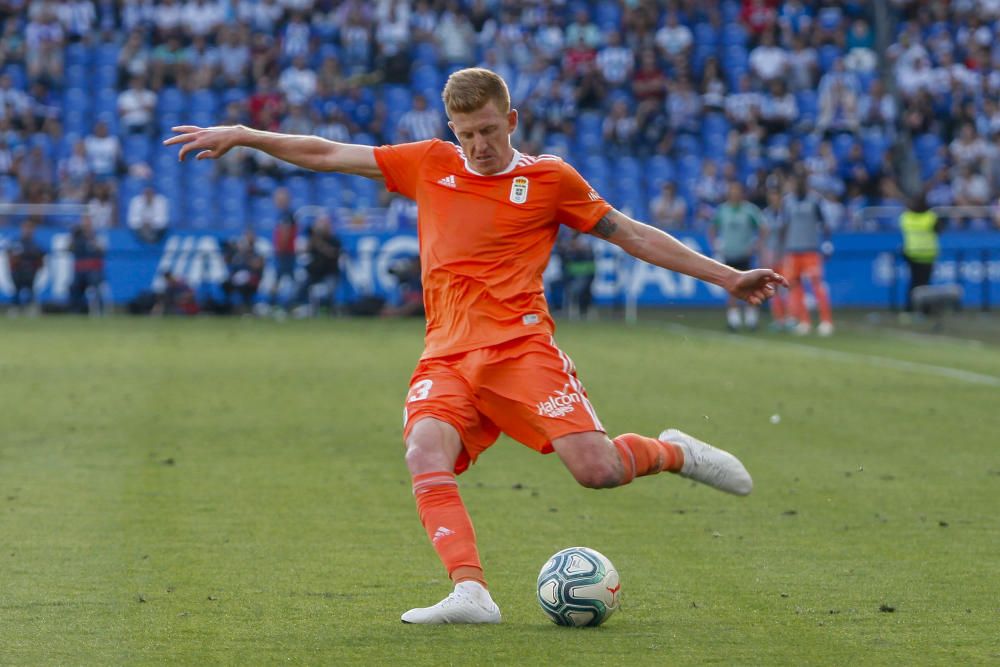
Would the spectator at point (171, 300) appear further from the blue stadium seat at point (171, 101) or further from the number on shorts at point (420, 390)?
the number on shorts at point (420, 390)

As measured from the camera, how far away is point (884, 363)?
19328 millimetres

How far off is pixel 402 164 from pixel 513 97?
2470 cm

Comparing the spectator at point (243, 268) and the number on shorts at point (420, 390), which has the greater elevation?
the number on shorts at point (420, 390)

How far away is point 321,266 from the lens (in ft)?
93.8

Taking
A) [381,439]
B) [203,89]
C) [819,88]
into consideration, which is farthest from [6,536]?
[819,88]

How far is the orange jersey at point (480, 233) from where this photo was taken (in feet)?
21.0

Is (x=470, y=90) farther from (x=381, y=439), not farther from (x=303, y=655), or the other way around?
(x=381, y=439)

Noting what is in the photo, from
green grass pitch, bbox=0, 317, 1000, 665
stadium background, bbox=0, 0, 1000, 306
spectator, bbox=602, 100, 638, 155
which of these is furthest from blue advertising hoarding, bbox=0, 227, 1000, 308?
green grass pitch, bbox=0, 317, 1000, 665

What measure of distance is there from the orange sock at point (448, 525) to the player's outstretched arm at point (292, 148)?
124 centimetres

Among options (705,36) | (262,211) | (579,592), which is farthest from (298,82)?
(579,592)

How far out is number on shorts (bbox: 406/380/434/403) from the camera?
6307 mm

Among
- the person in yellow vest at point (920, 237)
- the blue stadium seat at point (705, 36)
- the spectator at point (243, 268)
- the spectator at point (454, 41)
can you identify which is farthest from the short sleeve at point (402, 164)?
the blue stadium seat at point (705, 36)

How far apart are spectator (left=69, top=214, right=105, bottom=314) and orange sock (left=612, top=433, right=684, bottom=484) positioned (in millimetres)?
22446

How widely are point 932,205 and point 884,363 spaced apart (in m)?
13.4
